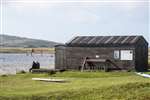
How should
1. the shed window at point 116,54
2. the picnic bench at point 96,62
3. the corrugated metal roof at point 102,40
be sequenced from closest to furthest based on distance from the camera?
the picnic bench at point 96,62
the shed window at point 116,54
the corrugated metal roof at point 102,40

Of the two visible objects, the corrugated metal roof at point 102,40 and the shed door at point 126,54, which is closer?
the shed door at point 126,54

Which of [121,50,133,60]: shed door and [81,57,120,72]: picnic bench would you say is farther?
[81,57,120,72]: picnic bench

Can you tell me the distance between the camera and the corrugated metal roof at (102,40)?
5121 cm

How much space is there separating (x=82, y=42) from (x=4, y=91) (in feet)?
85.5

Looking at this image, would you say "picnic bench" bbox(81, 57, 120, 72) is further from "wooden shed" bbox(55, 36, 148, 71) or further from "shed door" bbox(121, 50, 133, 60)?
"shed door" bbox(121, 50, 133, 60)

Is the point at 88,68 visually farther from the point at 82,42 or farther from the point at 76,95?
the point at 76,95

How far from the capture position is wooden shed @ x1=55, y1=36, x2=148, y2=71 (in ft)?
166

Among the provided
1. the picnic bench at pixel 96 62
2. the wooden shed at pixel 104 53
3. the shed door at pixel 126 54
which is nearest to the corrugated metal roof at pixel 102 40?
the wooden shed at pixel 104 53

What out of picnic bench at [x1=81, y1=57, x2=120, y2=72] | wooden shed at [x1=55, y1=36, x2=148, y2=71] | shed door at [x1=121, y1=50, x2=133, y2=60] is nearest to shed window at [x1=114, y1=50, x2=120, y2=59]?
wooden shed at [x1=55, y1=36, x2=148, y2=71]

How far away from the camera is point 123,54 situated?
5081 cm

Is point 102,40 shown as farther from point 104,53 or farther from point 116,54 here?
point 116,54

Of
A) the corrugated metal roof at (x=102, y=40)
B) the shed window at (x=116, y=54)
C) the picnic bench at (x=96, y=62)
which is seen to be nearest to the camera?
the picnic bench at (x=96, y=62)

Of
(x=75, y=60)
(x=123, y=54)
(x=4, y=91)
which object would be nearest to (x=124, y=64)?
(x=123, y=54)

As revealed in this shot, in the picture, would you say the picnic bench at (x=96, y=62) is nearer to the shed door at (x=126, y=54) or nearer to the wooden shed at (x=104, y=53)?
the wooden shed at (x=104, y=53)
